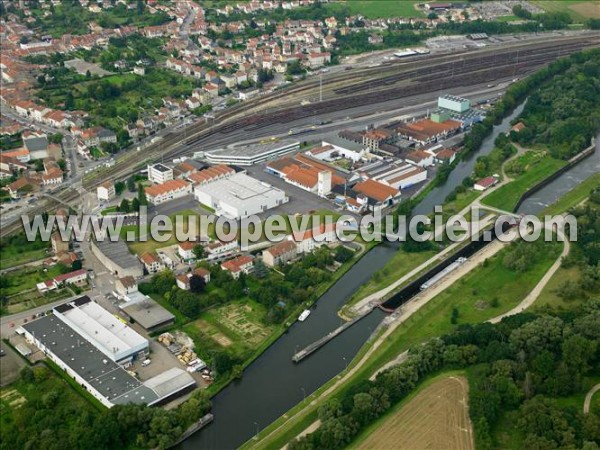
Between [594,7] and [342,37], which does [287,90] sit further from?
[594,7]

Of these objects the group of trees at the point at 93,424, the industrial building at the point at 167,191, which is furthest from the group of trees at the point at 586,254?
the industrial building at the point at 167,191

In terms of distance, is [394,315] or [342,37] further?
[342,37]

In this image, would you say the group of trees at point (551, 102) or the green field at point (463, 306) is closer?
the green field at point (463, 306)

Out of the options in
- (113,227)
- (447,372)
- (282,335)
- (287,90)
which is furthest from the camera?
(287,90)

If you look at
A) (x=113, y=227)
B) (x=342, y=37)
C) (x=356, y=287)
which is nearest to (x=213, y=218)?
(x=113, y=227)

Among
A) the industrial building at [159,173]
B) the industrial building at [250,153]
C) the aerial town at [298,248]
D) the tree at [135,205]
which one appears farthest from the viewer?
the industrial building at [250,153]

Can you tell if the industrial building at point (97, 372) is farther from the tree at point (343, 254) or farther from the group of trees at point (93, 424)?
the tree at point (343, 254)

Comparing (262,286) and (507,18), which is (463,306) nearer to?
(262,286)
